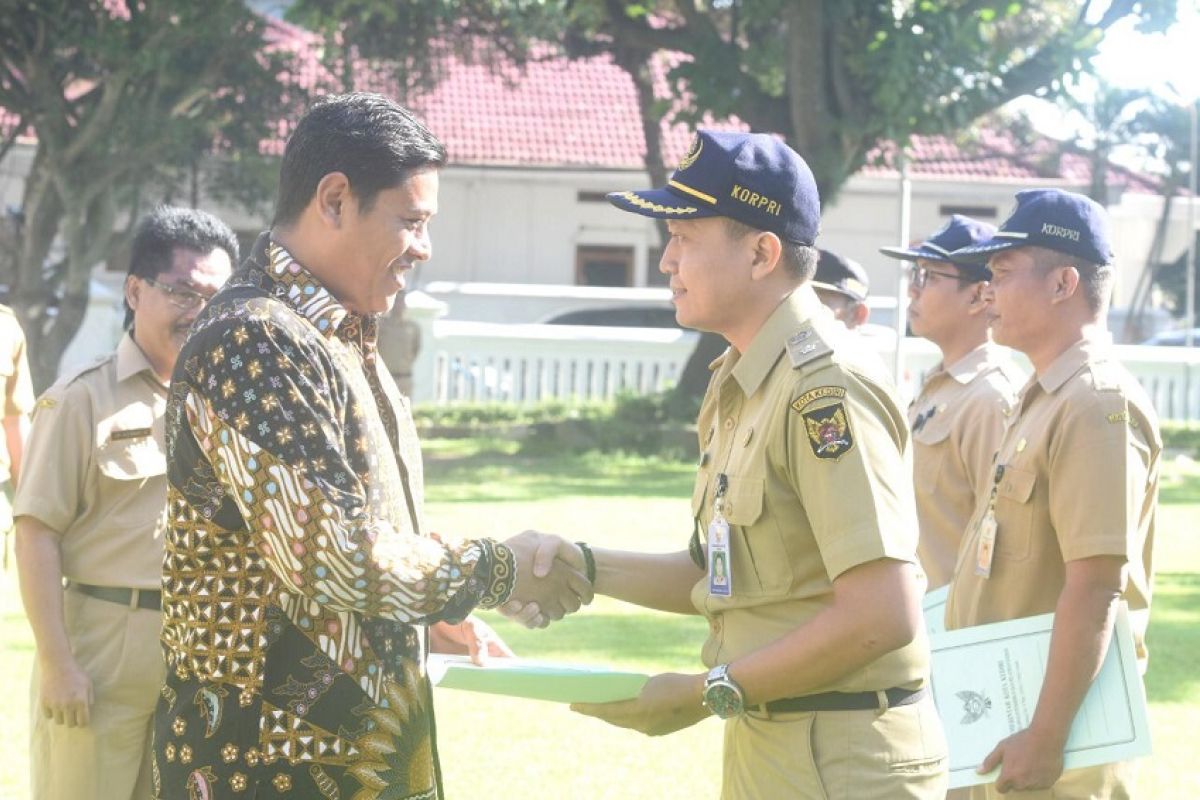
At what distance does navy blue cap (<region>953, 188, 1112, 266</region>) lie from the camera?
411cm

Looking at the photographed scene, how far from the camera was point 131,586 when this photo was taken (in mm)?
Answer: 4324

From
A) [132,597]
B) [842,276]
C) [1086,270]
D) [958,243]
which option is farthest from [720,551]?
[842,276]

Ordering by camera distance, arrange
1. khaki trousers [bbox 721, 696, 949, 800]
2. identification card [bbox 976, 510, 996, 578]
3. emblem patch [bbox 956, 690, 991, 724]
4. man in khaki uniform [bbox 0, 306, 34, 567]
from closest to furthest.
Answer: khaki trousers [bbox 721, 696, 949, 800] → emblem patch [bbox 956, 690, 991, 724] → identification card [bbox 976, 510, 996, 578] → man in khaki uniform [bbox 0, 306, 34, 567]

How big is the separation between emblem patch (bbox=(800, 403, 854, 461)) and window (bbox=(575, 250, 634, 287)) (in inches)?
1090

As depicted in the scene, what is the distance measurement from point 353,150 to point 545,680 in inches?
40.1

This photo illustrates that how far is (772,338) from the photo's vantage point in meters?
3.10

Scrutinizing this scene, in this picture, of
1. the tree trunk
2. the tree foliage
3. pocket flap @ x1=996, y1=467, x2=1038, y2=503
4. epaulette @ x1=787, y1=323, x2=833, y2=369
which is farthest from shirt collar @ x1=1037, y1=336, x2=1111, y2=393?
the tree trunk

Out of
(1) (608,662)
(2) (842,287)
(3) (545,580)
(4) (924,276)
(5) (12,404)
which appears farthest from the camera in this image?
(1) (608,662)

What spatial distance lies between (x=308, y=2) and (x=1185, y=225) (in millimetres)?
20504

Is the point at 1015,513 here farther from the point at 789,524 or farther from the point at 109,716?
the point at 109,716

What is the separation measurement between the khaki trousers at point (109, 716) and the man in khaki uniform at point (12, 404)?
1.58m

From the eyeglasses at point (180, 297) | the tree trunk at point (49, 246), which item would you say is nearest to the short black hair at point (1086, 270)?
the eyeglasses at point (180, 297)

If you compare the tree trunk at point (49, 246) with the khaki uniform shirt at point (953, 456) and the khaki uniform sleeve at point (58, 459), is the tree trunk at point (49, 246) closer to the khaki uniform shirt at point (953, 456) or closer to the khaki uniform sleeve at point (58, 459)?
the khaki uniform sleeve at point (58, 459)

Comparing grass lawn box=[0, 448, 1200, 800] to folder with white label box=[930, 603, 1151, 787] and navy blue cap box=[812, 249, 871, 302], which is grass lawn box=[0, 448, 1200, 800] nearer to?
navy blue cap box=[812, 249, 871, 302]
